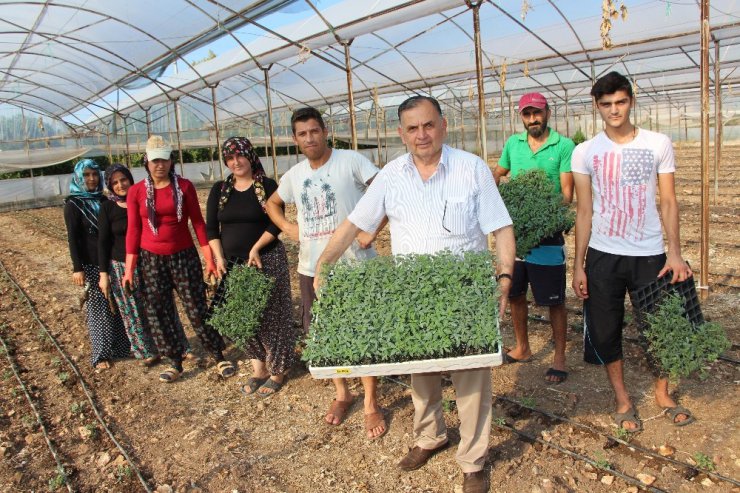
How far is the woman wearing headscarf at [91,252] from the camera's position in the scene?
4.72m

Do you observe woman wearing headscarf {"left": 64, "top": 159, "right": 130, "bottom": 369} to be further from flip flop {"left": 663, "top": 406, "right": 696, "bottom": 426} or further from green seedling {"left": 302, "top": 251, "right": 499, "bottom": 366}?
flip flop {"left": 663, "top": 406, "right": 696, "bottom": 426}

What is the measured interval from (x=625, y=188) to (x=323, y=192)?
1584 millimetres

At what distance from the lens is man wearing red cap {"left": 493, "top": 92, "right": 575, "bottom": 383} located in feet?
12.1

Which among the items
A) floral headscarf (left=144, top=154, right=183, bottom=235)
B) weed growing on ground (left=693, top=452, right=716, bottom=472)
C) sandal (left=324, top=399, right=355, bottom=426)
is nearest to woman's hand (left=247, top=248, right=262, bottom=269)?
floral headscarf (left=144, top=154, right=183, bottom=235)

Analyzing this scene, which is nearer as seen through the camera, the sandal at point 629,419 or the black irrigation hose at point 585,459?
the black irrigation hose at point 585,459

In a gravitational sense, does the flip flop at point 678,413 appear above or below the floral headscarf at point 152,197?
below

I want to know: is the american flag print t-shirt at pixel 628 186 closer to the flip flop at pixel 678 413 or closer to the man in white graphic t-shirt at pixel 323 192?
the flip flop at pixel 678 413

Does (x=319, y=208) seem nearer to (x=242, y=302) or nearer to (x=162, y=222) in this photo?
(x=242, y=302)

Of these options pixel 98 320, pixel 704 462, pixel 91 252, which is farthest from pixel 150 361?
pixel 704 462

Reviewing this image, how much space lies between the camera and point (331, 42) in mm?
10289

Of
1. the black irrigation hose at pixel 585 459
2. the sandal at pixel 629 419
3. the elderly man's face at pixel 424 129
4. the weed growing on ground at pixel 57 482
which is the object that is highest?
the elderly man's face at pixel 424 129

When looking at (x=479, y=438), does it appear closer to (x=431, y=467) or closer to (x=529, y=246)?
(x=431, y=467)

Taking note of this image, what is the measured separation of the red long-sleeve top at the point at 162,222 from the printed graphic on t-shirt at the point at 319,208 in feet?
3.42

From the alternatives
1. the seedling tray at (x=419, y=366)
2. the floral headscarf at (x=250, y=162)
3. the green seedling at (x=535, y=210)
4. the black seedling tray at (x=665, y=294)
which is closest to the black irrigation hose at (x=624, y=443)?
the black seedling tray at (x=665, y=294)
